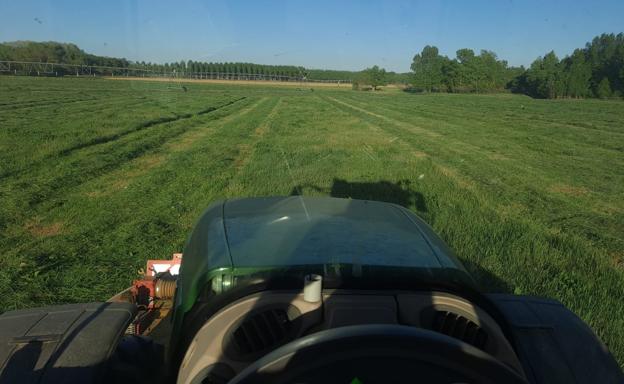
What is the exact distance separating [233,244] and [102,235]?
18.0ft

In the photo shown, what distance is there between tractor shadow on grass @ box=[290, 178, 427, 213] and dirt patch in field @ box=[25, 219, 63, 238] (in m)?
3.67

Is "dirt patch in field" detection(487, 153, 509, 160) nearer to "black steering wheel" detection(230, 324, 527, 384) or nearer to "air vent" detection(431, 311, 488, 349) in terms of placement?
"air vent" detection(431, 311, 488, 349)

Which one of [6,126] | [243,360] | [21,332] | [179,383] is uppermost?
[243,360]

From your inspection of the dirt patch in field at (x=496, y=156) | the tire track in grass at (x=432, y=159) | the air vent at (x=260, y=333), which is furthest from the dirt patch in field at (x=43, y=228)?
the dirt patch in field at (x=496, y=156)

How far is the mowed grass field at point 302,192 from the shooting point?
5.73 metres

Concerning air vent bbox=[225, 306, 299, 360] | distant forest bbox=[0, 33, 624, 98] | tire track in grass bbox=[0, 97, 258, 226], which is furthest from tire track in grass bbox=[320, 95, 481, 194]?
distant forest bbox=[0, 33, 624, 98]

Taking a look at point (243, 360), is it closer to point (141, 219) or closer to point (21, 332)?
point (21, 332)

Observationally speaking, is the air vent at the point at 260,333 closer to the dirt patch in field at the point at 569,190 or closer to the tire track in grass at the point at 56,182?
the tire track in grass at the point at 56,182

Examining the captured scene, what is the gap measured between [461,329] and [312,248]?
0.70 m

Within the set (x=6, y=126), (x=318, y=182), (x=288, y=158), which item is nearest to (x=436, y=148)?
(x=288, y=158)

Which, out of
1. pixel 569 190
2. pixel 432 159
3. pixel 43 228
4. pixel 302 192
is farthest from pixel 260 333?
pixel 432 159

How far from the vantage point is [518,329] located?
2270 mm

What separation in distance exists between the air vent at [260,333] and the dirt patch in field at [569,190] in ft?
35.1

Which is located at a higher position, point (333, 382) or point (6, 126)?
point (333, 382)
